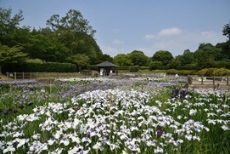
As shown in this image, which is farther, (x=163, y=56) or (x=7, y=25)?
(x=163, y=56)

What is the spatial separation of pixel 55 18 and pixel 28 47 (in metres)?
17.3

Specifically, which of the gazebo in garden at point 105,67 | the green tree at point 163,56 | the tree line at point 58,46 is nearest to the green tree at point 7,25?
the tree line at point 58,46

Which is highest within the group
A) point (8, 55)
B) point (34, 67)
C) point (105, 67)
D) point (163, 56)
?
point (163, 56)

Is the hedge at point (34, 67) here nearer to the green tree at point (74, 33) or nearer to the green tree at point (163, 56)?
the green tree at point (74, 33)

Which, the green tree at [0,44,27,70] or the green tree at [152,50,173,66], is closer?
the green tree at [0,44,27,70]

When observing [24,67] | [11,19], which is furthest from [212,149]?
[11,19]

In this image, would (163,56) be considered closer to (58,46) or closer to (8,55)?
(58,46)

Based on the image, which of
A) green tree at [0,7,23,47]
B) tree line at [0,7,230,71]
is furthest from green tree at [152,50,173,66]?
green tree at [0,7,23,47]

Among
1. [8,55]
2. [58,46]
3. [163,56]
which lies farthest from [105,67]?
[163,56]

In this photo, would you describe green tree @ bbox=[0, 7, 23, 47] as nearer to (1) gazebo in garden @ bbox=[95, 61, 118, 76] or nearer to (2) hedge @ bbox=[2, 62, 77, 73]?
(2) hedge @ bbox=[2, 62, 77, 73]

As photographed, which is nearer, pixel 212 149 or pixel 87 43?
pixel 212 149

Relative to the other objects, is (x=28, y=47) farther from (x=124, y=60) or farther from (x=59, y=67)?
(x=124, y=60)

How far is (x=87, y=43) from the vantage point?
5188 cm

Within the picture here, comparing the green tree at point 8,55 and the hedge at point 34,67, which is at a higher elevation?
the green tree at point 8,55
